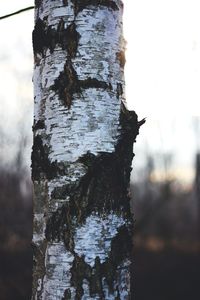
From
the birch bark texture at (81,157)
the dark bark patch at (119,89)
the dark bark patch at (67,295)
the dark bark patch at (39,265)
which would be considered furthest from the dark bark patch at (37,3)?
the dark bark patch at (67,295)

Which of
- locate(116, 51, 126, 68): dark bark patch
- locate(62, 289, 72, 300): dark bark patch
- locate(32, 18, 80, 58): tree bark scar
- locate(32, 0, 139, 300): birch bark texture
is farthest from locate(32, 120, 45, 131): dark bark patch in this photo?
locate(62, 289, 72, 300): dark bark patch

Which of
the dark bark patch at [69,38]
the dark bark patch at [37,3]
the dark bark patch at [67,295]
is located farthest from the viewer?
Result: the dark bark patch at [37,3]

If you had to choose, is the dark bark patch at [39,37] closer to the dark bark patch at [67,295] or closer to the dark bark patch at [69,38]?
the dark bark patch at [69,38]

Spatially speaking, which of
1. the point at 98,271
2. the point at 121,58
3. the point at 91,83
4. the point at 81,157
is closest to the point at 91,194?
the point at 81,157

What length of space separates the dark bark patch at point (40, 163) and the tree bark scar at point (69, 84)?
0.17m

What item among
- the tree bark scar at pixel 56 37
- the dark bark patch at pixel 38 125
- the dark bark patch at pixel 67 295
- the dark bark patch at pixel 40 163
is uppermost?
the tree bark scar at pixel 56 37

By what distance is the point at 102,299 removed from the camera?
1.11 meters

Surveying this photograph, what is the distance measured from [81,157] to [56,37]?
43cm

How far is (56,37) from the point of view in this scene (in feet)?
4.01

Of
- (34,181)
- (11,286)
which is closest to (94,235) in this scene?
(34,181)

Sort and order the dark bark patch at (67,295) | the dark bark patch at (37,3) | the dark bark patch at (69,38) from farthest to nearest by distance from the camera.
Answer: the dark bark patch at (37,3), the dark bark patch at (69,38), the dark bark patch at (67,295)

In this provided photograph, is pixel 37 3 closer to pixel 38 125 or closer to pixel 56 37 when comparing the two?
pixel 56 37

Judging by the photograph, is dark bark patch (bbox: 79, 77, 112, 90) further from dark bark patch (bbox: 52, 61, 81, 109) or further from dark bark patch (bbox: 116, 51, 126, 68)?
dark bark patch (bbox: 116, 51, 126, 68)

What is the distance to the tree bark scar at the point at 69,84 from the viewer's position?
1178 mm
